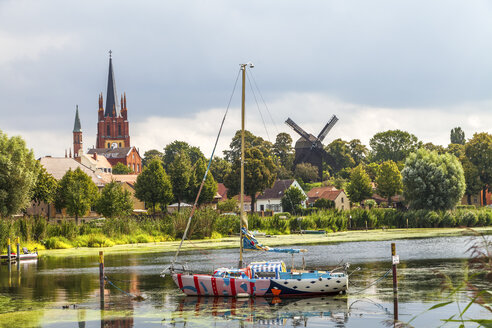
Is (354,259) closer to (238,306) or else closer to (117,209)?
(238,306)

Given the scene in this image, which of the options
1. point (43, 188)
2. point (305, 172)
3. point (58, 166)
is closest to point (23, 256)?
point (43, 188)

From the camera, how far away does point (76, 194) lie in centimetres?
8675

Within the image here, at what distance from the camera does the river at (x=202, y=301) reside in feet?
79.3

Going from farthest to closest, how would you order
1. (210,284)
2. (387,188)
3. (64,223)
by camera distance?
(387,188)
(64,223)
(210,284)

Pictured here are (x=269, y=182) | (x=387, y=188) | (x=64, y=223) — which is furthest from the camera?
(x=387, y=188)

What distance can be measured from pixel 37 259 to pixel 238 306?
31.4 m

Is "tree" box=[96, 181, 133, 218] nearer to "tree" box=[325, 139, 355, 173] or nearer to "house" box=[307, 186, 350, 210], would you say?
"house" box=[307, 186, 350, 210]

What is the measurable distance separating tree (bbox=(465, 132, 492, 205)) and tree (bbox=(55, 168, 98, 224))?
250 feet

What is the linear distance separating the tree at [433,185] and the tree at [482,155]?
108ft

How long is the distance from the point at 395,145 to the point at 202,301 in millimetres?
161710

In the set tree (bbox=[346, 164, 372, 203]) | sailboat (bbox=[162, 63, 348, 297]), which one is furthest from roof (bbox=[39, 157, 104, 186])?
sailboat (bbox=[162, 63, 348, 297])

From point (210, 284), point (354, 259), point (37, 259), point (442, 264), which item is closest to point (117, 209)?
point (37, 259)

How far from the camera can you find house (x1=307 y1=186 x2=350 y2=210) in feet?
425

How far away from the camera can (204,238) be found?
249 feet
